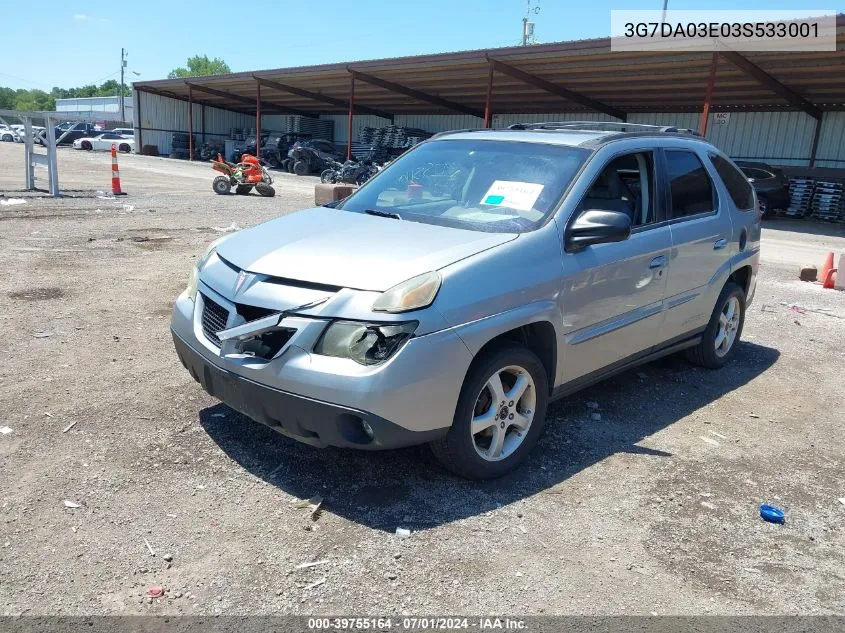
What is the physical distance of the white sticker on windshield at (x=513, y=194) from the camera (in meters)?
3.95

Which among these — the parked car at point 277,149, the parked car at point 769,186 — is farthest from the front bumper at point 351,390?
the parked car at point 277,149

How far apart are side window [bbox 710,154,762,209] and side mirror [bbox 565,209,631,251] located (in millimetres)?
2101

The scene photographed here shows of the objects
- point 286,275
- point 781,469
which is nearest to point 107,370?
point 286,275

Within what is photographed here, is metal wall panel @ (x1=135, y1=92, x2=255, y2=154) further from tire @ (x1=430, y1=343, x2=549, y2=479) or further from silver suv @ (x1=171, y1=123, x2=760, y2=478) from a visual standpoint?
tire @ (x1=430, y1=343, x2=549, y2=479)

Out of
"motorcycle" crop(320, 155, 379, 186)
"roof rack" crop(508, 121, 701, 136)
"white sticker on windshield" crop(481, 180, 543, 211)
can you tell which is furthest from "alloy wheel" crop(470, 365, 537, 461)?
"motorcycle" crop(320, 155, 379, 186)

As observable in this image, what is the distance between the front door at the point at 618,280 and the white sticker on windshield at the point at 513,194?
0.91 feet

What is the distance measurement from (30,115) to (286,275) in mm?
16330

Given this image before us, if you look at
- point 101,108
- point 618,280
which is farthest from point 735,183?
point 101,108

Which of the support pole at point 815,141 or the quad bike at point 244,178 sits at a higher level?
the support pole at point 815,141

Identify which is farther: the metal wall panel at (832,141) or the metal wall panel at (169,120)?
the metal wall panel at (169,120)

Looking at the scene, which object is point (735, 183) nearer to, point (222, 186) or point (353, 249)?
point (353, 249)

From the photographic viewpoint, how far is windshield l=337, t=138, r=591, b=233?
393 centimetres

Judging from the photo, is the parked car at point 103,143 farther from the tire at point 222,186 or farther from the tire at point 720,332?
the tire at point 720,332

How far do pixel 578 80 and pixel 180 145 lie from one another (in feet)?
103
